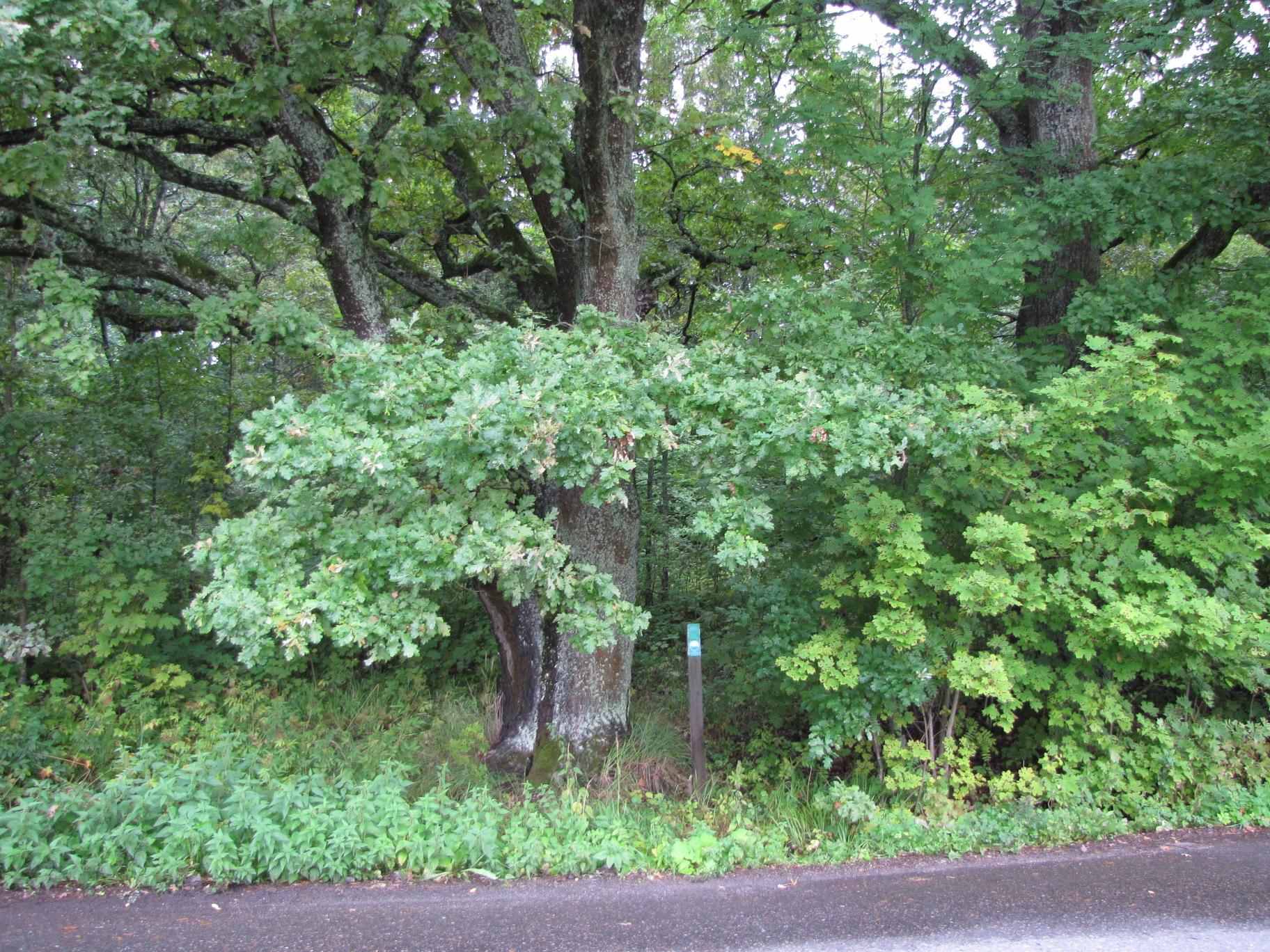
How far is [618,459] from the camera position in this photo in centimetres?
404

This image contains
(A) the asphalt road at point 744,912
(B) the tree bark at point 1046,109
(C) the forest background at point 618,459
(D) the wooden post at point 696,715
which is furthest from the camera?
(B) the tree bark at point 1046,109

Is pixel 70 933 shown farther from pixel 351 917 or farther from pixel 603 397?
pixel 603 397

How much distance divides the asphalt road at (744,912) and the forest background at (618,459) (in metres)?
0.23

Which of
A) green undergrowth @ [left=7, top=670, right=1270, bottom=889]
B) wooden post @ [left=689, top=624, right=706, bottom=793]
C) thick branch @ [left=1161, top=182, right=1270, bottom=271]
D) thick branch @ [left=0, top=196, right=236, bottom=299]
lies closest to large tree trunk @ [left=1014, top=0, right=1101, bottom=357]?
thick branch @ [left=1161, top=182, right=1270, bottom=271]

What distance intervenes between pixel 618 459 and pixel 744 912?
88.4 inches

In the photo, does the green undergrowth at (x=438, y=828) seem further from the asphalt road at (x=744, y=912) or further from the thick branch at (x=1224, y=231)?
the thick branch at (x=1224, y=231)

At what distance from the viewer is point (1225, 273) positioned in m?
5.98

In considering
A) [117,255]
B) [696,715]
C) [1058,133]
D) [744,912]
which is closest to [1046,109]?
[1058,133]

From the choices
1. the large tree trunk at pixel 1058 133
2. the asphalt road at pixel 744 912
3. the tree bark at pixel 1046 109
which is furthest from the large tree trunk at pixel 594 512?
the large tree trunk at pixel 1058 133

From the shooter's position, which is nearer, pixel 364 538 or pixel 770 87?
pixel 364 538

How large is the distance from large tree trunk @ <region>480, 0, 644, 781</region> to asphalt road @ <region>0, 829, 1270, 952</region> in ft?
5.83

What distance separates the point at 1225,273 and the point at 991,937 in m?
5.29

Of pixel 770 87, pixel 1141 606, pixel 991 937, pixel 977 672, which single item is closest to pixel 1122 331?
pixel 1141 606

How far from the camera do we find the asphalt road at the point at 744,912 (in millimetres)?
3381
